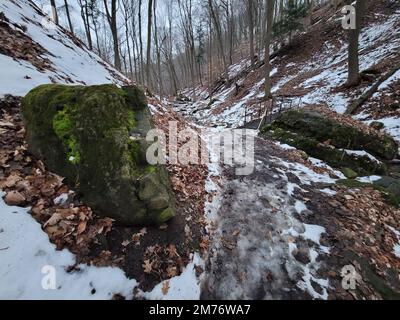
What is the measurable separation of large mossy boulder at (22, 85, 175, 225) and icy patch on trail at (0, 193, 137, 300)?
679 mm

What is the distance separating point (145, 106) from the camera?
4453mm

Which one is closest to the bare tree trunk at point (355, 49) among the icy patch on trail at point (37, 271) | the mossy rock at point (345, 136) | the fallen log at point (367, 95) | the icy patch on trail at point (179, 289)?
the fallen log at point (367, 95)

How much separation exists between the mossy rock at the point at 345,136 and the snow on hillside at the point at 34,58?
730 cm

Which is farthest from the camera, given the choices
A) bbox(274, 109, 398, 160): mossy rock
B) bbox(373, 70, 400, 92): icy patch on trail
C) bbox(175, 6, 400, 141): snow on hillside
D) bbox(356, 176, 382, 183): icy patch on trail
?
bbox(175, 6, 400, 141): snow on hillside

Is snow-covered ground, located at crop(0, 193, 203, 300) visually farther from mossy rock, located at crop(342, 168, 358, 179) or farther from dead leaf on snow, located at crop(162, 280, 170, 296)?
mossy rock, located at crop(342, 168, 358, 179)

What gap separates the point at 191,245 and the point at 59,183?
211 centimetres

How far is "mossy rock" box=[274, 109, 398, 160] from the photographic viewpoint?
701 centimetres

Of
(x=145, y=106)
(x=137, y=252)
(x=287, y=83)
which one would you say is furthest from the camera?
(x=287, y=83)

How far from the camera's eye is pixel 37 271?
8.21 ft

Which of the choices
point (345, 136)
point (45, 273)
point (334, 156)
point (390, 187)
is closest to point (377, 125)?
point (345, 136)

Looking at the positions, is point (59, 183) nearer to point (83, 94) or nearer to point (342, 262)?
point (83, 94)

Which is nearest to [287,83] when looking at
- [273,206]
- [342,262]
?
[273,206]

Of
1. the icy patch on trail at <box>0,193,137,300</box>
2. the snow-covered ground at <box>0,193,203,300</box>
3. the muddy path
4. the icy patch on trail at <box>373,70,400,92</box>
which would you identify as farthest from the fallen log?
the icy patch on trail at <box>0,193,137,300</box>
